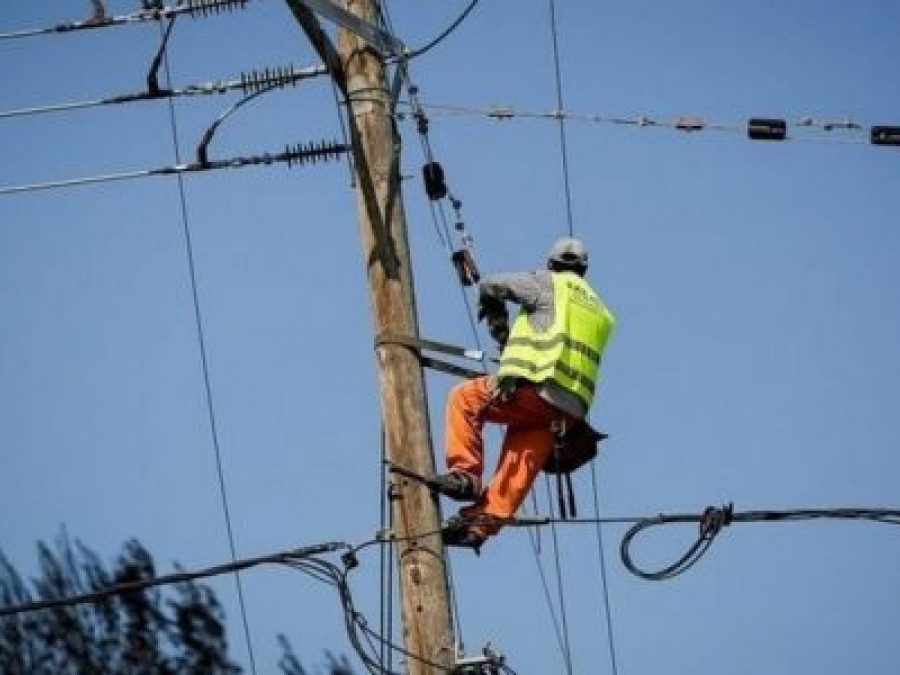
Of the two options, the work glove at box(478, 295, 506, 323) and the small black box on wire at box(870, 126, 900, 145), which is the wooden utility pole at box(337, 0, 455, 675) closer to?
the work glove at box(478, 295, 506, 323)

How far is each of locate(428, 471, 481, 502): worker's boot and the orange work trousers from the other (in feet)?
0.21

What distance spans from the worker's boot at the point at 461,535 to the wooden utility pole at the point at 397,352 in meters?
0.15

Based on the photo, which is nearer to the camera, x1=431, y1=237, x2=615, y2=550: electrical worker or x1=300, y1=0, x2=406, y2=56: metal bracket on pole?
x1=300, y1=0, x2=406, y2=56: metal bracket on pole

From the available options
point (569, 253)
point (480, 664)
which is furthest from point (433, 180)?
point (480, 664)

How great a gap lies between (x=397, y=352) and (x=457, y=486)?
71 centimetres

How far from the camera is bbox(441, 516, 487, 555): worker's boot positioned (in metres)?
6.82

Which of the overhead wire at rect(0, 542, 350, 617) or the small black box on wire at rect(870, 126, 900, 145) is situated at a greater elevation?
the small black box on wire at rect(870, 126, 900, 145)

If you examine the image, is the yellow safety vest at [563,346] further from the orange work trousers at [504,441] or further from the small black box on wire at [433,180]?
the small black box on wire at [433,180]

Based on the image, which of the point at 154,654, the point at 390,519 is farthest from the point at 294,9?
the point at 154,654

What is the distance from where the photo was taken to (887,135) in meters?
7.58

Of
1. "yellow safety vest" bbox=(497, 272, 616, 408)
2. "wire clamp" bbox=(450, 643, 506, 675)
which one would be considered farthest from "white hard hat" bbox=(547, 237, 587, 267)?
"wire clamp" bbox=(450, 643, 506, 675)

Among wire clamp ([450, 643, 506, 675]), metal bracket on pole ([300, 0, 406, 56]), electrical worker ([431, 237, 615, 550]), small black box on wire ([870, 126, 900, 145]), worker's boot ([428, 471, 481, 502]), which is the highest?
metal bracket on pole ([300, 0, 406, 56])

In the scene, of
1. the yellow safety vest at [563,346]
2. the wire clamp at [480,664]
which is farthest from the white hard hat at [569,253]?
the wire clamp at [480,664]

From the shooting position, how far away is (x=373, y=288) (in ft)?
22.7
